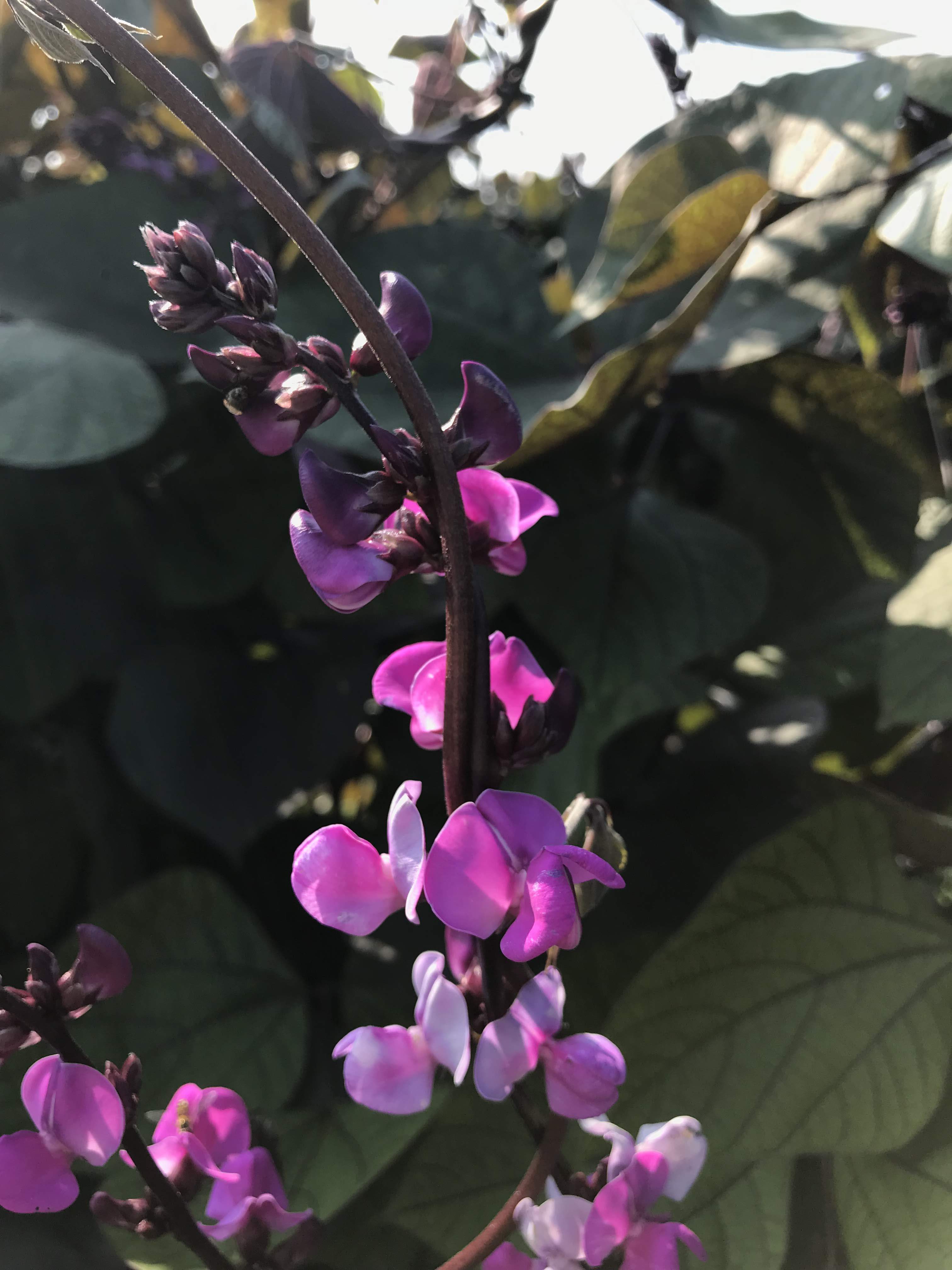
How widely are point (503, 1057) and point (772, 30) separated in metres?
0.43

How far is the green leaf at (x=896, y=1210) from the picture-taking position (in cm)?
23

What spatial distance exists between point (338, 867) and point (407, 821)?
0.5 inches

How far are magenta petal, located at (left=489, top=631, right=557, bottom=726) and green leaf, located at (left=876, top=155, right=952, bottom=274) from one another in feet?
0.59

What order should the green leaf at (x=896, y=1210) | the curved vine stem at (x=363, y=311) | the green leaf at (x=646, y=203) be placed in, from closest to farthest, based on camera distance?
the curved vine stem at (x=363, y=311), the green leaf at (x=896, y=1210), the green leaf at (x=646, y=203)

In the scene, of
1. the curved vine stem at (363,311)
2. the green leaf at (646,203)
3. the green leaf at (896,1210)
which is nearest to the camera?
the curved vine stem at (363,311)

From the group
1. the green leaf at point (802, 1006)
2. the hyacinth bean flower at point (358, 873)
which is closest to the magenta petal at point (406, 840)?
the hyacinth bean flower at point (358, 873)

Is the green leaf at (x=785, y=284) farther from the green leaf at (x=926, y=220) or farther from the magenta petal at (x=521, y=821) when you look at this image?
the magenta petal at (x=521, y=821)

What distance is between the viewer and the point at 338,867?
0.15 m

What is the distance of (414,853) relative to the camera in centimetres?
15

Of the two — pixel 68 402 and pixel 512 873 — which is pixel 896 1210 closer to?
pixel 512 873

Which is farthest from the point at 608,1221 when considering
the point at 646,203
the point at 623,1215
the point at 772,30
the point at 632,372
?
the point at 772,30

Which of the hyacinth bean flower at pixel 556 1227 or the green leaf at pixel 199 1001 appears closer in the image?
the hyacinth bean flower at pixel 556 1227

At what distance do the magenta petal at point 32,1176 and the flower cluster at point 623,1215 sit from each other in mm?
76

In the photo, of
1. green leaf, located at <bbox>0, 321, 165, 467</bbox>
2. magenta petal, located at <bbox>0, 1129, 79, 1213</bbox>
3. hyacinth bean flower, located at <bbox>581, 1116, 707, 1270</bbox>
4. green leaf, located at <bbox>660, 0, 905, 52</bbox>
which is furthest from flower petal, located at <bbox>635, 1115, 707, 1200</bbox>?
green leaf, located at <bbox>660, 0, 905, 52</bbox>
